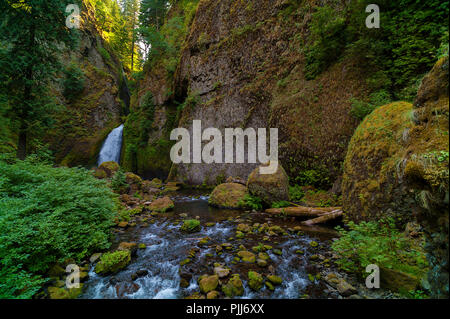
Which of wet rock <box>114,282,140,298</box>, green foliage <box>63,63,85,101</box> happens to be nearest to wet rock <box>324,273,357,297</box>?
wet rock <box>114,282,140,298</box>

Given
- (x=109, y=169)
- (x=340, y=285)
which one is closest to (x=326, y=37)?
(x=340, y=285)

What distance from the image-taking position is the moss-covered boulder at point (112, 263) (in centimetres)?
320

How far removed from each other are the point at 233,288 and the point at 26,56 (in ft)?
36.7

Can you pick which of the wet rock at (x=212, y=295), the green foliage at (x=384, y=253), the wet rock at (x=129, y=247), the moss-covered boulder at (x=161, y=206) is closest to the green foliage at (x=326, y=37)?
the green foliage at (x=384, y=253)

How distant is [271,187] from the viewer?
6.79 metres

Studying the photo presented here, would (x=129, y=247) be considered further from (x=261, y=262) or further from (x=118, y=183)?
(x=118, y=183)

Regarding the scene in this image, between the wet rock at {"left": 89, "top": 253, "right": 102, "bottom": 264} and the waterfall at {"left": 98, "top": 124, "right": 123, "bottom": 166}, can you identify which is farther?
the waterfall at {"left": 98, "top": 124, "right": 123, "bottom": 166}

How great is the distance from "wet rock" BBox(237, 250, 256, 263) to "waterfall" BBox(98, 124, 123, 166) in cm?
1775

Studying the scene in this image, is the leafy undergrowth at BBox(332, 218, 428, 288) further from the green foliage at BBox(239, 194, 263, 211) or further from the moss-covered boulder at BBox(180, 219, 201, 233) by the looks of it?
the green foliage at BBox(239, 194, 263, 211)

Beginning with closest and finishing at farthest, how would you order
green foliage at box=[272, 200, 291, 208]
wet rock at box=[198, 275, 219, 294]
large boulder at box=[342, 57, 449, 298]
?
large boulder at box=[342, 57, 449, 298], wet rock at box=[198, 275, 219, 294], green foliage at box=[272, 200, 291, 208]

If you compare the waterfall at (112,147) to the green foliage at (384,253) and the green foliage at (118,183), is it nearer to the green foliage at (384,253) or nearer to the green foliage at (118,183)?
the green foliage at (118,183)

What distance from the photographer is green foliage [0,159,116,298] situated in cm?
255

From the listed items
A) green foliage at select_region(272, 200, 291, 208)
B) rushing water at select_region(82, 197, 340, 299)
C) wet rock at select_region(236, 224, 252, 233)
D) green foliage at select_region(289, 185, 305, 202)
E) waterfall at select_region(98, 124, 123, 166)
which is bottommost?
rushing water at select_region(82, 197, 340, 299)
